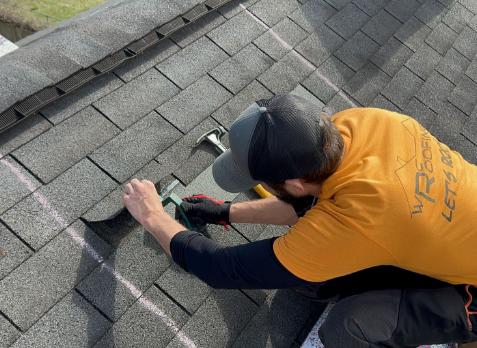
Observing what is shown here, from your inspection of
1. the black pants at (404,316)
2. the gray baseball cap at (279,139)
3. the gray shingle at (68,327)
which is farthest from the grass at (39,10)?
the black pants at (404,316)

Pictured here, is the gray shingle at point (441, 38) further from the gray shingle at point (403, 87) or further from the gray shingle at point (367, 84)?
the gray shingle at point (367, 84)

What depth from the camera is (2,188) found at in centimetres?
230

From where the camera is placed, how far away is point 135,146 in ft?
8.98

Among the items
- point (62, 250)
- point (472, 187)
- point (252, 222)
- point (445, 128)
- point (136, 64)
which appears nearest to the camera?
point (472, 187)

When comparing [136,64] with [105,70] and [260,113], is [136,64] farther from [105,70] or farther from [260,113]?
[260,113]

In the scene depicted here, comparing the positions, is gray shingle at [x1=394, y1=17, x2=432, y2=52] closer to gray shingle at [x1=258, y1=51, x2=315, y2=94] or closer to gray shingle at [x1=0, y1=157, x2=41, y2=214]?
gray shingle at [x1=258, y1=51, x2=315, y2=94]

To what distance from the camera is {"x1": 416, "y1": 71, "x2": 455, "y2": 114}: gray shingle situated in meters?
4.14

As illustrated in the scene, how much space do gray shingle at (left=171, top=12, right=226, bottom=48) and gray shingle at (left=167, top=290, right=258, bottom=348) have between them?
6.67 feet

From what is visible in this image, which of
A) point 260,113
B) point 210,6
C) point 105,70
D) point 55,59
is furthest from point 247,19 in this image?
point 260,113

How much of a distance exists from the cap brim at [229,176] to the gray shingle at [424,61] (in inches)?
111

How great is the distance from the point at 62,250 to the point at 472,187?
2054mm

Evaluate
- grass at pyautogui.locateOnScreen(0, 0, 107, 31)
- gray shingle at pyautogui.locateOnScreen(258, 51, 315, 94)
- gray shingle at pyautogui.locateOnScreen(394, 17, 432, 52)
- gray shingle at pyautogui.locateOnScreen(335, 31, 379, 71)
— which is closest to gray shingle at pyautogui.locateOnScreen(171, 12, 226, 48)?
gray shingle at pyautogui.locateOnScreen(258, 51, 315, 94)

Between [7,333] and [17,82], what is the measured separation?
1.52 m

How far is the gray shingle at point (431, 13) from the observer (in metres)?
5.02
